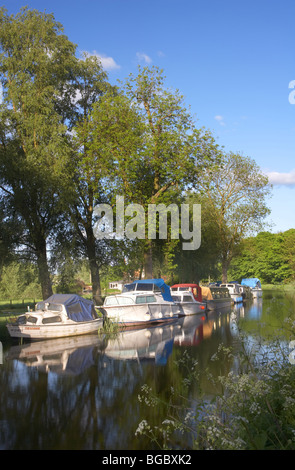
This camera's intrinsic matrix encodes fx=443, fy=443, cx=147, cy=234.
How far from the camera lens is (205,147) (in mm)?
38781

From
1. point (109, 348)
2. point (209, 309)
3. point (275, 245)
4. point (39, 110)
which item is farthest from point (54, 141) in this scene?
point (275, 245)

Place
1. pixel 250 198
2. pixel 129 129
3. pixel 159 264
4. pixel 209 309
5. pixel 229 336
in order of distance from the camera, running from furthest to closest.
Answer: pixel 250 198 < pixel 159 264 < pixel 209 309 < pixel 129 129 < pixel 229 336

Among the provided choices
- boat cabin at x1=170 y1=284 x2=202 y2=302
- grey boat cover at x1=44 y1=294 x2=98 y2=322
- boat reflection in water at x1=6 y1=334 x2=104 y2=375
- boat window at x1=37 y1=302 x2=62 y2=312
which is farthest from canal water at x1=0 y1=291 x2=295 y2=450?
boat cabin at x1=170 y1=284 x2=202 y2=302

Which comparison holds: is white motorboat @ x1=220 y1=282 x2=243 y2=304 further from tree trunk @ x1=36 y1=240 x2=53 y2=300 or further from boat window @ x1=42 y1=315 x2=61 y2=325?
boat window @ x1=42 y1=315 x2=61 y2=325

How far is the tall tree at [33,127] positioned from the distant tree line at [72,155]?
0.08m

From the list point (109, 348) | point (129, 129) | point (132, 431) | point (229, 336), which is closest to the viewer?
point (132, 431)

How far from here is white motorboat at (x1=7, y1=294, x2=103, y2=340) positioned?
77.4 feet

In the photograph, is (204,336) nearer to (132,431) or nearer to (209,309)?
(132,431)

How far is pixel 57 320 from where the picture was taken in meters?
24.6

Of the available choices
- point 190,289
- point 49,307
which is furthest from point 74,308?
point 190,289

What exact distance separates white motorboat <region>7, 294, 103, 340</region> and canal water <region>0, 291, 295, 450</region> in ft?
1.81

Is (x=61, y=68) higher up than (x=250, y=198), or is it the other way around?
(x=61, y=68)

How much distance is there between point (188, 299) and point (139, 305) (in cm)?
993
